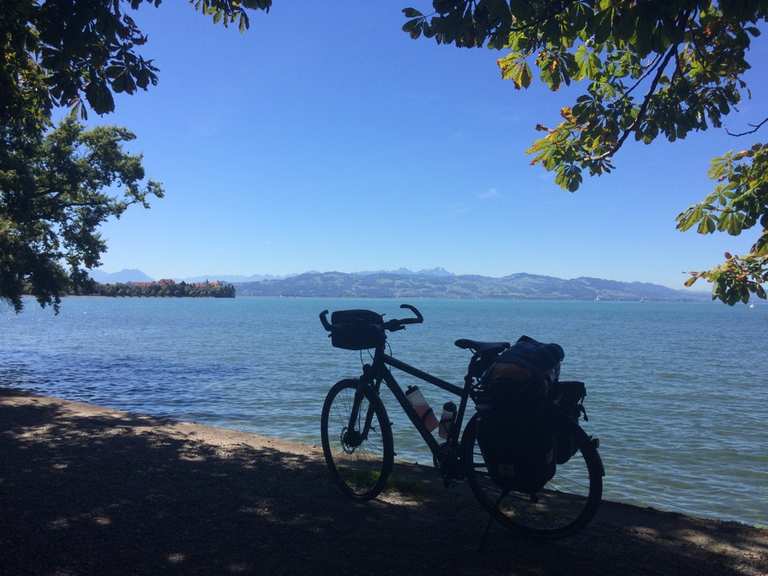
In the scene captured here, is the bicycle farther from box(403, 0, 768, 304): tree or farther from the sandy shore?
box(403, 0, 768, 304): tree

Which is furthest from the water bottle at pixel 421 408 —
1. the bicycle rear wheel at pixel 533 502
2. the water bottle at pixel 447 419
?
the bicycle rear wheel at pixel 533 502

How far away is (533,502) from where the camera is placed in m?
4.18

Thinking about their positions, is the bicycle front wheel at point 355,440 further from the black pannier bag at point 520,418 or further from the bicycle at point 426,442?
the black pannier bag at point 520,418

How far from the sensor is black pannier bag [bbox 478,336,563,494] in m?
3.78

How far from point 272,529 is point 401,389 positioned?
1554 mm

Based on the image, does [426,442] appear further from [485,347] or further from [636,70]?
[636,70]

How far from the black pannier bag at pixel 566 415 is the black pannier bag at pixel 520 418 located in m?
0.06

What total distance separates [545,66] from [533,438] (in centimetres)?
396

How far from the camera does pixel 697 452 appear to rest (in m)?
12.6

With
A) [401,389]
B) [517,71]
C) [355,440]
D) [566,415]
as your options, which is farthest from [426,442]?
[517,71]

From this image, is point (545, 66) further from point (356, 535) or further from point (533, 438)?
point (356, 535)

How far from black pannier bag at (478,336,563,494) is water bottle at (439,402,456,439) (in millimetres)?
522

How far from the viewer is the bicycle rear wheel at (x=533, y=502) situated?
3770 millimetres

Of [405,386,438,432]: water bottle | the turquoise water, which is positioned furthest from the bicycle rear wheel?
the turquoise water
